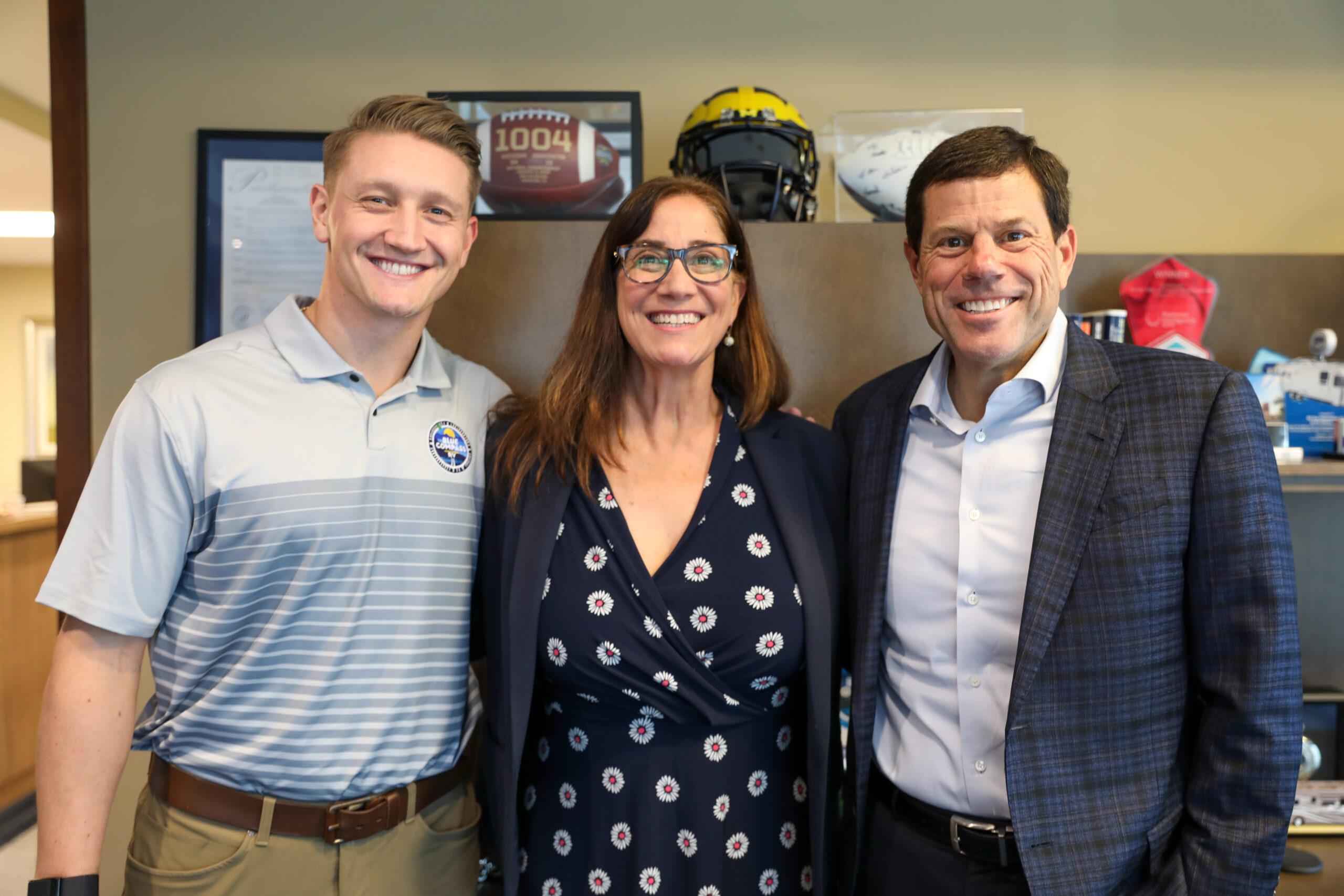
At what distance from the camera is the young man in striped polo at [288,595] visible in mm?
1177

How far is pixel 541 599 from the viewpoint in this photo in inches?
52.7

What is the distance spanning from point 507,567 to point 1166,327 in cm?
177

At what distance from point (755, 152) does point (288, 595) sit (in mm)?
1373

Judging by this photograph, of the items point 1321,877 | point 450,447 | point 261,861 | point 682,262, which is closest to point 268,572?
point 450,447

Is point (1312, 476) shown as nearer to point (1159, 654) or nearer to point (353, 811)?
point (1159, 654)

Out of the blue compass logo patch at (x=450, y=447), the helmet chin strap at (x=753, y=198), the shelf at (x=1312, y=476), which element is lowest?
the shelf at (x=1312, y=476)

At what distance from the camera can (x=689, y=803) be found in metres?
1.31

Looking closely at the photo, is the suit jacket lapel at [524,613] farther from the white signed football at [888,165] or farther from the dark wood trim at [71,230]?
the dark wood trim at [71,230]

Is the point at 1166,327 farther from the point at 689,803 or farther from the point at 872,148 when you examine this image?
the point at 689,803

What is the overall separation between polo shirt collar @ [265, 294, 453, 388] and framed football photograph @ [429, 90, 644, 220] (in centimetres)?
61

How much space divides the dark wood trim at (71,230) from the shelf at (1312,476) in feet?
9.97

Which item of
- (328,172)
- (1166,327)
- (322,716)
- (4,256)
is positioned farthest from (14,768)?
(4,256)

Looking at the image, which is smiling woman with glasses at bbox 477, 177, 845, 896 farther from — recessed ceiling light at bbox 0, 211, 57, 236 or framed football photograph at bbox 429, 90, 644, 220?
recessed ceiling light at bbox 0, 211, 57, 236

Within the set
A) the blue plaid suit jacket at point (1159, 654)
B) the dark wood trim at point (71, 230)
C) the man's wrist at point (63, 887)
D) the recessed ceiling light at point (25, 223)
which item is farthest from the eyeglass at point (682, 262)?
the recessed ceiling light at point (25, 223)
